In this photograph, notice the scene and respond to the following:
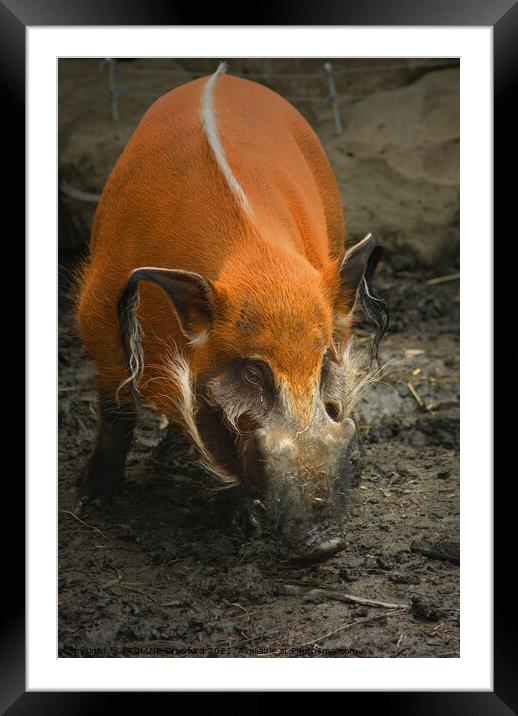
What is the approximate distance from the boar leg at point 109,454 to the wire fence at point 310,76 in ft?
3.59

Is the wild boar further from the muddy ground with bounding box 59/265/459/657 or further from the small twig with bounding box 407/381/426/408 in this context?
the small twig with bounding box 407/381/426/408

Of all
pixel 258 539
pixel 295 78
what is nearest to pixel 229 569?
pixel 258 539

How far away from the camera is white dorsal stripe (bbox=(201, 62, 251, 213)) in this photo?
9.77 ft

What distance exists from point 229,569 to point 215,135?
1.37m

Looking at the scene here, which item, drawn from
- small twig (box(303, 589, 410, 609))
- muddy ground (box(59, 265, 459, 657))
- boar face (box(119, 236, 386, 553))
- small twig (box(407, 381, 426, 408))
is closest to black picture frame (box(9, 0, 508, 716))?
muddy ground (box(59, 265, 459, 657))

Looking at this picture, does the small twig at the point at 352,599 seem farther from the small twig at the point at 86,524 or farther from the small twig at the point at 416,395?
the small twig at the point at 416,395

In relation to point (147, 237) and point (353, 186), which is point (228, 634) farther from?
point (353, 186)

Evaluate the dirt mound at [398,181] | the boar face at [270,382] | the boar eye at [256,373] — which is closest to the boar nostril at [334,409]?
the boar face at [270,382]

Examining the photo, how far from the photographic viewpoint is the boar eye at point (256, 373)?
8.80 feet

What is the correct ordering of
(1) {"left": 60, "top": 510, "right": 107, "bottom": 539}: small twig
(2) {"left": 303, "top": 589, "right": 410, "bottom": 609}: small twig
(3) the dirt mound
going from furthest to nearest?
(3) the dirt mound
(1) {"left": 60, "top": 510, "right": 107, "bottom": 539}: small twig
(2) {"left": 303, "top": 589, "right": 410, "bottom": 609}: small twig

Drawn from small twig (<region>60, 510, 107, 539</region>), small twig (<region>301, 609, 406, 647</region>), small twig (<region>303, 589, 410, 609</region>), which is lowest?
small twig (<region>301, 609, 406, 647</region>)

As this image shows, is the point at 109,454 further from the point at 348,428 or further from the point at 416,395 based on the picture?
the point at 416,395

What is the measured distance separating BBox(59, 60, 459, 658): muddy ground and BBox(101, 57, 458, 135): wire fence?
34 mm
